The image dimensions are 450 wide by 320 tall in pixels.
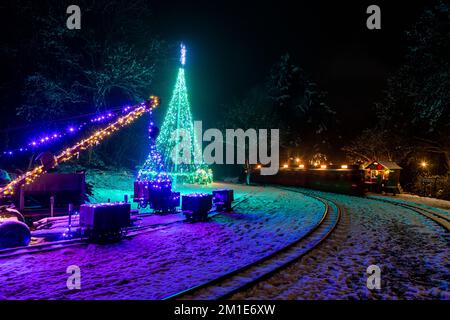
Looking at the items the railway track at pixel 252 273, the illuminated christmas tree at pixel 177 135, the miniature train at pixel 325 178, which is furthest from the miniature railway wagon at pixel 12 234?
the miniature train at pixel 325 178

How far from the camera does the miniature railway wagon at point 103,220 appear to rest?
8195 mm

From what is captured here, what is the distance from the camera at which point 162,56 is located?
2725 centimetres

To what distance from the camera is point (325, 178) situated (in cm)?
2920

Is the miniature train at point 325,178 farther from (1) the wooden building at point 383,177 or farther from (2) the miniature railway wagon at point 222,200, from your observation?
(2) the miniature railway wagon at point 222,200

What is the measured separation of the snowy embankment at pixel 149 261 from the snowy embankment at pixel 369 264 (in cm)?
113

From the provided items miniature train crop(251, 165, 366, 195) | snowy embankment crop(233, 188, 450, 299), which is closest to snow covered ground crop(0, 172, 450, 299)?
snowy embankment crop(233, 188, 450, 299)

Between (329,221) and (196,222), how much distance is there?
195 inches

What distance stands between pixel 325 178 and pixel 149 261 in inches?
976

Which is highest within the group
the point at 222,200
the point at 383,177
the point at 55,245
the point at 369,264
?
the point at 383,177

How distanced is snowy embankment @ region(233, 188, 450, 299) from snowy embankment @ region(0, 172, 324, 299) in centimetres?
113

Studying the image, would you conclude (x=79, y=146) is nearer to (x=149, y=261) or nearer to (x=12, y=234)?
(x=12, y=234)

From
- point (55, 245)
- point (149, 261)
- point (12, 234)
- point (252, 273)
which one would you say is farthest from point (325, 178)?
point (12, 234)
